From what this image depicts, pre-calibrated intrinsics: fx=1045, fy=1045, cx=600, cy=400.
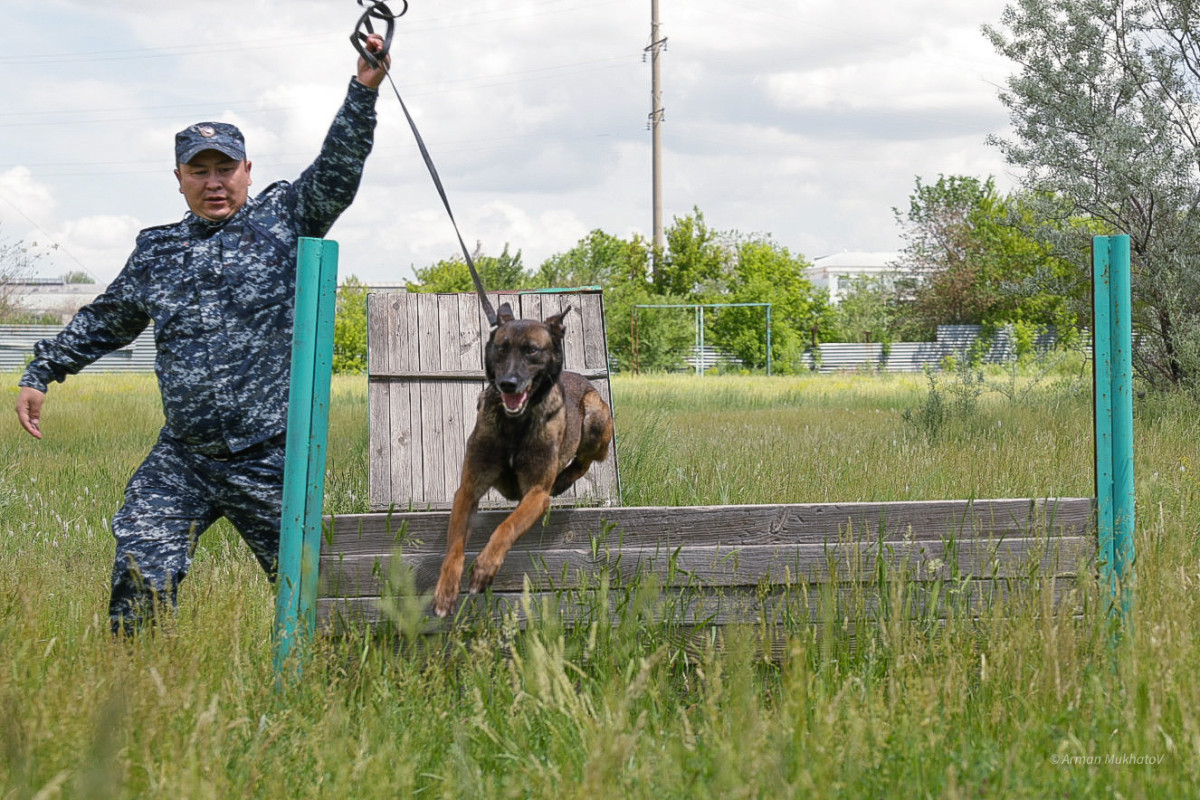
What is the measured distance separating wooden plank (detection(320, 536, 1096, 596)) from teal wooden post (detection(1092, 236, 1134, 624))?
4.8 inches

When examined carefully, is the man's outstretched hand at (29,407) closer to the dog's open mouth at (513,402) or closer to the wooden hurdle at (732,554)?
the wooden hurdle at (732,554)

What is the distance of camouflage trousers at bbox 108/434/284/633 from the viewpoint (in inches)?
153

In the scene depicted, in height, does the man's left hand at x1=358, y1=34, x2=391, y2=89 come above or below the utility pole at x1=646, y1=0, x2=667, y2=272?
below

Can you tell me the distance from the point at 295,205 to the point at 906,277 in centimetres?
4136

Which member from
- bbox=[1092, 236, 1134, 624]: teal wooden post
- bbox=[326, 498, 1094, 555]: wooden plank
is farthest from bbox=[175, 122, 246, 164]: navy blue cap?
bbox=[1092, 236, 1134, 624]: teal wooden post

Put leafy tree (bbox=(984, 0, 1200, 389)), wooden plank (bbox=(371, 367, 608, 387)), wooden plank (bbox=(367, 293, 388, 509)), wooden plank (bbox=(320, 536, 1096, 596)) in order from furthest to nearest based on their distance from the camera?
leafy tree (bbox=(984, 0, 1200, 389)) → wooden plank (bbox=(371, 367, 608, 387)) → wooden plank (bbox=(367, 293, 388, 509)) → wooden plank (bbox=(320, 536, 1096, 596))

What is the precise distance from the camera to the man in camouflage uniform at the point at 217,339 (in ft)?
12.9

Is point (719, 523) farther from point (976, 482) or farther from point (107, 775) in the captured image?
point (976, 482)

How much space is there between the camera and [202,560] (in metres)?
5.87

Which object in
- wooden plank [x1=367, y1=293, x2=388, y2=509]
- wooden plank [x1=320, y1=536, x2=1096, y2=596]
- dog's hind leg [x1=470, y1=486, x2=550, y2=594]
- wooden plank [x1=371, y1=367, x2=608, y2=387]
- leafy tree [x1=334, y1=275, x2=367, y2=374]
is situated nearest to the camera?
dog's hind leg [x1=470, y1=486, x2=550, y2=594]

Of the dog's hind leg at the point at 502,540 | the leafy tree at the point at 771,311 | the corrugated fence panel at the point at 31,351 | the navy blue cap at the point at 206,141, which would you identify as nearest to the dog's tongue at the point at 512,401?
the dog's hind leg at the point at 502,540

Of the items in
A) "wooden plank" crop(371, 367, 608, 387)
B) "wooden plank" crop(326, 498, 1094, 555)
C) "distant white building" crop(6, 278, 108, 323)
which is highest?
"distant white building" crop(6, 278, 108, 323)

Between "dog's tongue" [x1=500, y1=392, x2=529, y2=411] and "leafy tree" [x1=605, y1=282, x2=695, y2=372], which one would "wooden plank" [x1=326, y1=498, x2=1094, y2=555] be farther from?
"leafy tree" [x1=605, y1=282, x2=695, y2=372]

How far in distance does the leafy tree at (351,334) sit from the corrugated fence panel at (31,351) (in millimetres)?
6165
